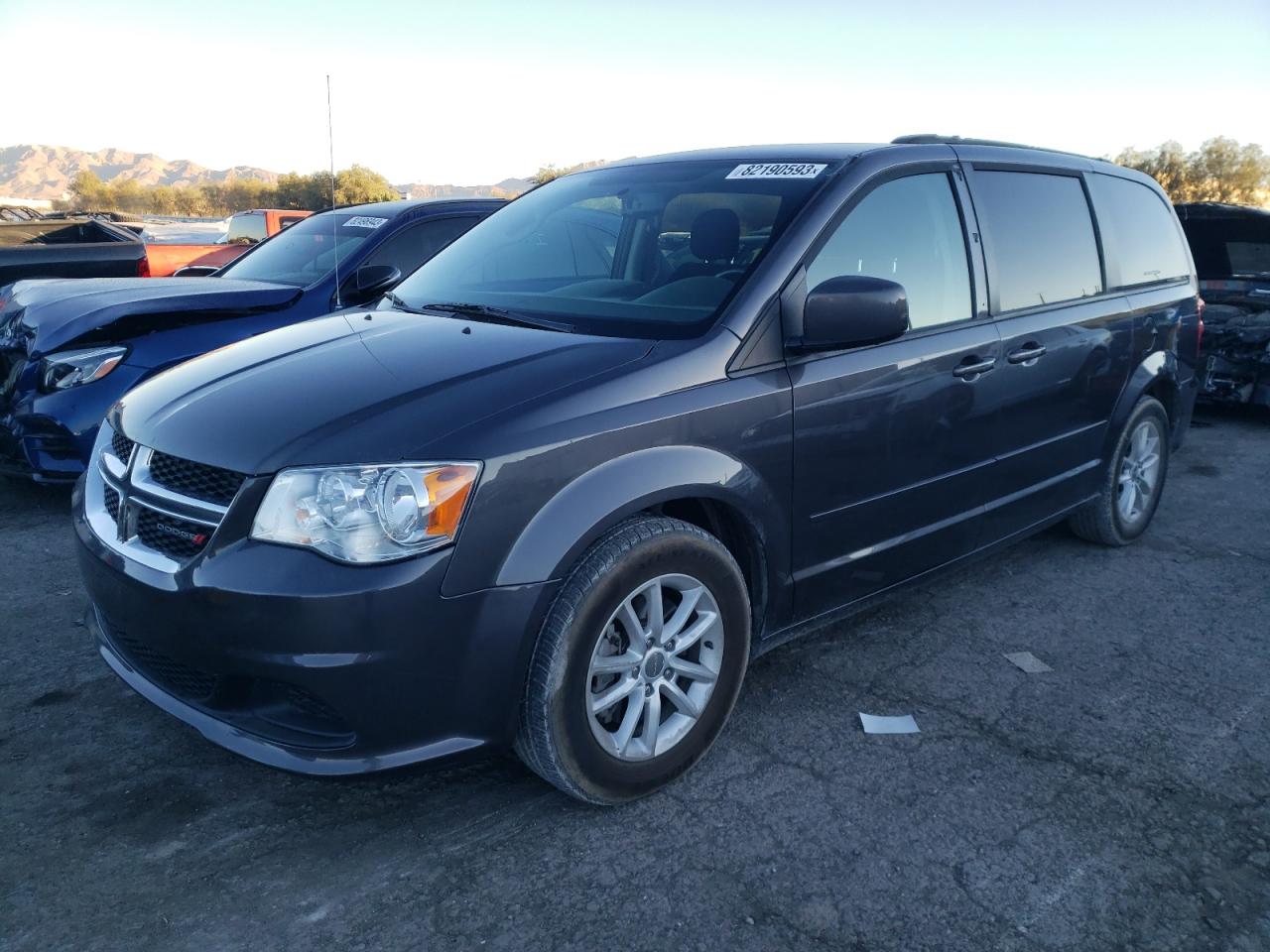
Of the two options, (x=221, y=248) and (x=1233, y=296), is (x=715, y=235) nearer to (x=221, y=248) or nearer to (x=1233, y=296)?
(x=1233, y=296)

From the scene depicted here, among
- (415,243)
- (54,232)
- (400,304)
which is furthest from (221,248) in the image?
(400,304)

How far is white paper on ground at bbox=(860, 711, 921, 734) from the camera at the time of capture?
124 inches

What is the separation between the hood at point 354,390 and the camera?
7.80 ft

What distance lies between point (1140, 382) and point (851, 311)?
2.53 metres

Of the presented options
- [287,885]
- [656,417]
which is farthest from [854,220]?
[287,885]

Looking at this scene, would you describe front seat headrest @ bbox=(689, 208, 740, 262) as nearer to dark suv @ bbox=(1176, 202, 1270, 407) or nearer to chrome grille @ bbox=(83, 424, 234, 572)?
chrome grille @ bbox=(83, 424, 234, 572)

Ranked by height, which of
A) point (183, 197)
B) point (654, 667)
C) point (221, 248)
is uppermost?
point (183, 197)

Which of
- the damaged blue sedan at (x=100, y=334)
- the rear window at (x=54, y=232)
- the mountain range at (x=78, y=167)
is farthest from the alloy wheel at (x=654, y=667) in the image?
the mountain range at (x=78, y=167)

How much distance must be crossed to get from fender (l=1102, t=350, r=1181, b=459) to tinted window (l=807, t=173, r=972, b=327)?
55.7 inches

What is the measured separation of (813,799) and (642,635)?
0.68 meters

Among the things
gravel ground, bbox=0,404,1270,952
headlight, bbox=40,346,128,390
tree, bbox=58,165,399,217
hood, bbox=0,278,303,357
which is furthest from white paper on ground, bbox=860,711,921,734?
tree, bbox=58,165,399,217

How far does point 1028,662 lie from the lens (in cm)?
368

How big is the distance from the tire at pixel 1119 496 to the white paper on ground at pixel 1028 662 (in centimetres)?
121

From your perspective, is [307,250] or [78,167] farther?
[78,167]
